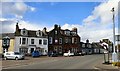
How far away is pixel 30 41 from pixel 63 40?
1490 centimetres

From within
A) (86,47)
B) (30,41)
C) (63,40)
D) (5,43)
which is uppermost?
(63,40)

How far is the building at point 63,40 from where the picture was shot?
86.8 meters

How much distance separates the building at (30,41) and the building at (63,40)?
3081mm

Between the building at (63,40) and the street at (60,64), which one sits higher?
the building at (63,40)

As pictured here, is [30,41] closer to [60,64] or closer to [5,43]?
[5,43]

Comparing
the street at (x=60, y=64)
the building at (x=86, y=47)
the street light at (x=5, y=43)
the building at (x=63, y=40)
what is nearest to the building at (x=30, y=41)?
Answer: the street light at (x=5, y=43)

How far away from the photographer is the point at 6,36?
77062 millimetres

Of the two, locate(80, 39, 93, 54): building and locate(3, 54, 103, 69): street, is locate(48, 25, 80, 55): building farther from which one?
locate(3, 54, 103, 69): street

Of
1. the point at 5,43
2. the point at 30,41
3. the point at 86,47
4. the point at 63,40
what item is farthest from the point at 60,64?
the point at 86,47

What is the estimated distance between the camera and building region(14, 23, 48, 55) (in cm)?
7700

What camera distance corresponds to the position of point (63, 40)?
9094cm

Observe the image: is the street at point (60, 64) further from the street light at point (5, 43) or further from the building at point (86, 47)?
the building at point (86, 47)

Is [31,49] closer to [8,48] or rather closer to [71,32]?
[8,48]

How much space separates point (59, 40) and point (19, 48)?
17.0 metres
